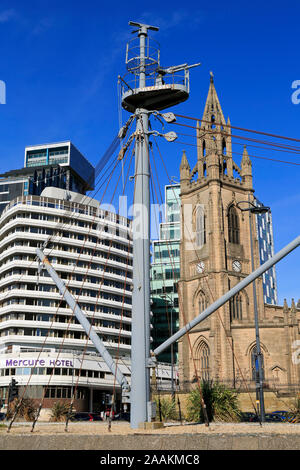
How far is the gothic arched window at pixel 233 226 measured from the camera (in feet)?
249

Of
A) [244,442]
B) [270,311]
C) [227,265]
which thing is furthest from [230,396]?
[270,311]

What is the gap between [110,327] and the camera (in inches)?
3103

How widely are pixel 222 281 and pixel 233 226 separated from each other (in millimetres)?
10055

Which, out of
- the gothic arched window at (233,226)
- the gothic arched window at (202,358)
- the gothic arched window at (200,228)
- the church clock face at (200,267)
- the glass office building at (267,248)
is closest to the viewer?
the gothic arched window at (202,358)

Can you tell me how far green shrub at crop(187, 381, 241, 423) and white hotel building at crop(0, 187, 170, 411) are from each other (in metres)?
42.1

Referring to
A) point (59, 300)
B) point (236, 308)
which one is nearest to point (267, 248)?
point (236, 308)

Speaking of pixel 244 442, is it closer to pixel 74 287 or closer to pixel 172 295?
pixel 74 287

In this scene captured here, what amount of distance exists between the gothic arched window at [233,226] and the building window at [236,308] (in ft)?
29.1

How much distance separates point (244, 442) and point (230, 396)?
1616 centimetres

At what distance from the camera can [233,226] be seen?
251ft

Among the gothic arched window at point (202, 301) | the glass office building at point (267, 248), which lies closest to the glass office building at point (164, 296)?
the glass office building at point (267, 248)

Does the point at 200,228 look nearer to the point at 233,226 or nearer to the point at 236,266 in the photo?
the point at 233,226

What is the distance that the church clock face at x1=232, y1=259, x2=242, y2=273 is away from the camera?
7369 centimetres

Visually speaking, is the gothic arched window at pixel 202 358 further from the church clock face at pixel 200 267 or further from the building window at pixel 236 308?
the church clock face at pixel 200 267
